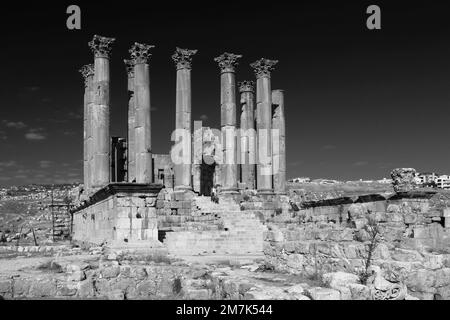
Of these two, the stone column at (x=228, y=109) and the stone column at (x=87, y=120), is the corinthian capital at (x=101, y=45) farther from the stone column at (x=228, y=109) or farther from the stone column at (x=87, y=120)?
the stone column at (x=228, y=109)

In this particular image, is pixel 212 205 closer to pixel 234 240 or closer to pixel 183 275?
pixel 234 240

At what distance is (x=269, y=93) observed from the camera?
125 feet

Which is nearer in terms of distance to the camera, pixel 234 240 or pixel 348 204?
pixel 348 204

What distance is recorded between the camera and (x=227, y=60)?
36625 mm

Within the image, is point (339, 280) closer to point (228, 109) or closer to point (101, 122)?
point (101, 122)

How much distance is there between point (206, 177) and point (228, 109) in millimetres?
12790

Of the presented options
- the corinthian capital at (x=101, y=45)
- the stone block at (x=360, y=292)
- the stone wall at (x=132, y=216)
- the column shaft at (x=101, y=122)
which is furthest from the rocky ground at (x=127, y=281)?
the corinthian capital at (x=101, y=45)

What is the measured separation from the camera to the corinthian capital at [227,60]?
36.6m

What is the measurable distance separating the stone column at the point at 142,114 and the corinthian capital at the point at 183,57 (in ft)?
11.6

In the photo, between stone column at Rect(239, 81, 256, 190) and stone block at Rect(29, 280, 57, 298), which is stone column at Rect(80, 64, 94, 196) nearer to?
stone column at Rect(239, 81, 256, 190)

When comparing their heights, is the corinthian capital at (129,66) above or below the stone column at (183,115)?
above

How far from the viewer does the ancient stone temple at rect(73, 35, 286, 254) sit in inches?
798
